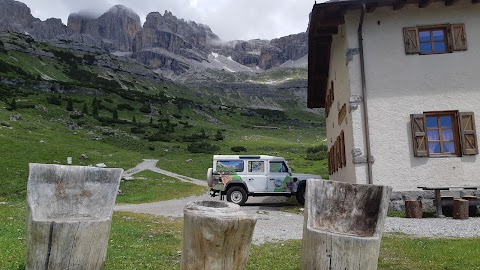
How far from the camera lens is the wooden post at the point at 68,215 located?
548cm

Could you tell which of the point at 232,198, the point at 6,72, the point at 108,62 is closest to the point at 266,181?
the point at 232,198

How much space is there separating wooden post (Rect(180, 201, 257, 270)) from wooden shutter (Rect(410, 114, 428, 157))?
12702mm

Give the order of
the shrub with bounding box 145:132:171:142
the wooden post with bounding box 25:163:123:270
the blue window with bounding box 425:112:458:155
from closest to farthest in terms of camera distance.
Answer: the wooden post with bounding box 25:163:123:270
the blue window with bounding box 425:112:458:155
the shrub with bounding box 145:132:171:142

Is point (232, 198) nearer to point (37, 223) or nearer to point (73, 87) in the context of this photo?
point (37, 223)

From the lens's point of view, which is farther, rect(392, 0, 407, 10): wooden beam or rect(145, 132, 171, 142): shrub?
rect(145, 132, 171, 142): shrub

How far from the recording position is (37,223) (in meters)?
5.45

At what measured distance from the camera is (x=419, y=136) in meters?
15.6

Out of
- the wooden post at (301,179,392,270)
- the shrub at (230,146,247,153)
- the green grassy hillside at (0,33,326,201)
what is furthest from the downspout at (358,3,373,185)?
the shrub at (230,146,247,153)

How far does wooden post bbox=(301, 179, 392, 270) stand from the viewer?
527cm

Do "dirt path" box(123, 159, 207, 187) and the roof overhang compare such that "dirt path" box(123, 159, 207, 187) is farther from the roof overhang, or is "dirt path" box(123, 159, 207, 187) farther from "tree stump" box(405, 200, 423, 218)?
"tree stump" box(405, 200, 423, 218)

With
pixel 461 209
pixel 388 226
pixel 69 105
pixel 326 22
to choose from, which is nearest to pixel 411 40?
pixel 326 22

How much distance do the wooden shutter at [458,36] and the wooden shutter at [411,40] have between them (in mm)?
1464

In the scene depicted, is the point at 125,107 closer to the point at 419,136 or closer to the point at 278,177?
the point at 278,177

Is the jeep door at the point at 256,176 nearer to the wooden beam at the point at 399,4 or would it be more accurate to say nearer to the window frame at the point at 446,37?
the window frame at the point at 446,37
